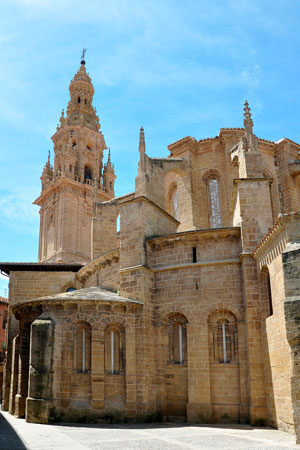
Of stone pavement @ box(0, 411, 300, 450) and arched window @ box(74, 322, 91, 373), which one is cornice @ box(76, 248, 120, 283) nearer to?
arched window @ box(74, 322, 91, 373)

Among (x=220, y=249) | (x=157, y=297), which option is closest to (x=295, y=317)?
(x=220, y=249)

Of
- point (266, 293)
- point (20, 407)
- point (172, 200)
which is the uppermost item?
point (172, 200)

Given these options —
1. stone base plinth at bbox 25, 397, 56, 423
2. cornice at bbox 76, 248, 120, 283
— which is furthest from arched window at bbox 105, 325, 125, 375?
cornice at bbox 76, 248, 120, 283

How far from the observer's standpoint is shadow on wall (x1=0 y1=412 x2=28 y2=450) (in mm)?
9699

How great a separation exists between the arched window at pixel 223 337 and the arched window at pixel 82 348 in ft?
14.1

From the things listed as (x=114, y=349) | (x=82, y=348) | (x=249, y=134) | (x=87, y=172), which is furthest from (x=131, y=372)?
(x=87, y=172)

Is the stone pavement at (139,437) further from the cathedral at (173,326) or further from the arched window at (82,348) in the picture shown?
the arched window at (82,348)

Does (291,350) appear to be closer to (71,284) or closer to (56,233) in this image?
(71,284)

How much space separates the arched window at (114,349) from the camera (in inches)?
615

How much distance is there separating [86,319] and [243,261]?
19.1ft

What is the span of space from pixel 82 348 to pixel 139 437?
A: 4589mm

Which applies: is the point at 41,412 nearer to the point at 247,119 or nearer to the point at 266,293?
the point at 266,293

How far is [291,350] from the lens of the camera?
36.0ft

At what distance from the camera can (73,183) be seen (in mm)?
42750
